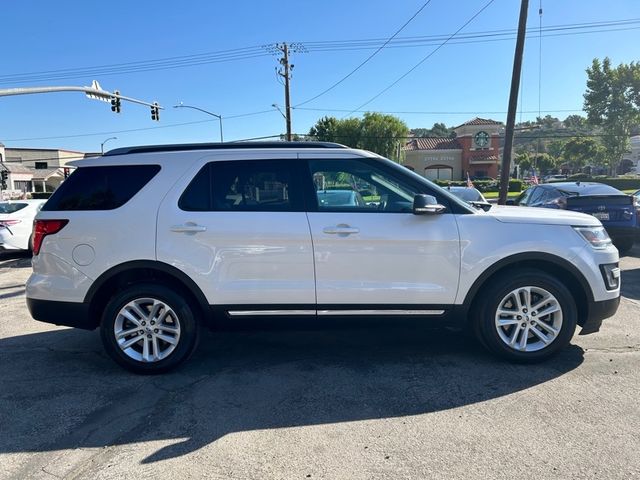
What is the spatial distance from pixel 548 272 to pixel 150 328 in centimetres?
351

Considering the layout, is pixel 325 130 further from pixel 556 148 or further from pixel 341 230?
pixel 556 148

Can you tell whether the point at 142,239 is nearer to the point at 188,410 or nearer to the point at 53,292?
the point at 53,292

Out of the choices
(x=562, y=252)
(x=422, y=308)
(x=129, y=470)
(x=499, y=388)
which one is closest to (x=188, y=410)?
(x=129, y=470)

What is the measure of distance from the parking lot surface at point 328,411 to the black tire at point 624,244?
540cm

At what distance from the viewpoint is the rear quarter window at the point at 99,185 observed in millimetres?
4086

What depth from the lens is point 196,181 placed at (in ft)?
13.3

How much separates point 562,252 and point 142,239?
3.56 m

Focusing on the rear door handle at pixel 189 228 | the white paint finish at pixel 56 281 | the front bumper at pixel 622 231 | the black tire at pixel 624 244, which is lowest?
the black tire at pixel 624 244

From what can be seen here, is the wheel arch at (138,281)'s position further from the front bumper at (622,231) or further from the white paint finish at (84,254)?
the front bumper at (622,231)

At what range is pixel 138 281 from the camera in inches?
162

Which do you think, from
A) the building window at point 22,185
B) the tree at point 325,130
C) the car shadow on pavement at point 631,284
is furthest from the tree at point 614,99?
the building window at point 22,185

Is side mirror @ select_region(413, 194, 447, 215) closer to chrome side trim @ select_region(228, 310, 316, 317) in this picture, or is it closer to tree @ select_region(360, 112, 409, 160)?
chrome side trim @ select_region(228, 310, 316, 317)

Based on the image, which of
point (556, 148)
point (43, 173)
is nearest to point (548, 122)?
point (556, 148)

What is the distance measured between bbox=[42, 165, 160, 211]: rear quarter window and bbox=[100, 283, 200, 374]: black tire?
0.82 m
